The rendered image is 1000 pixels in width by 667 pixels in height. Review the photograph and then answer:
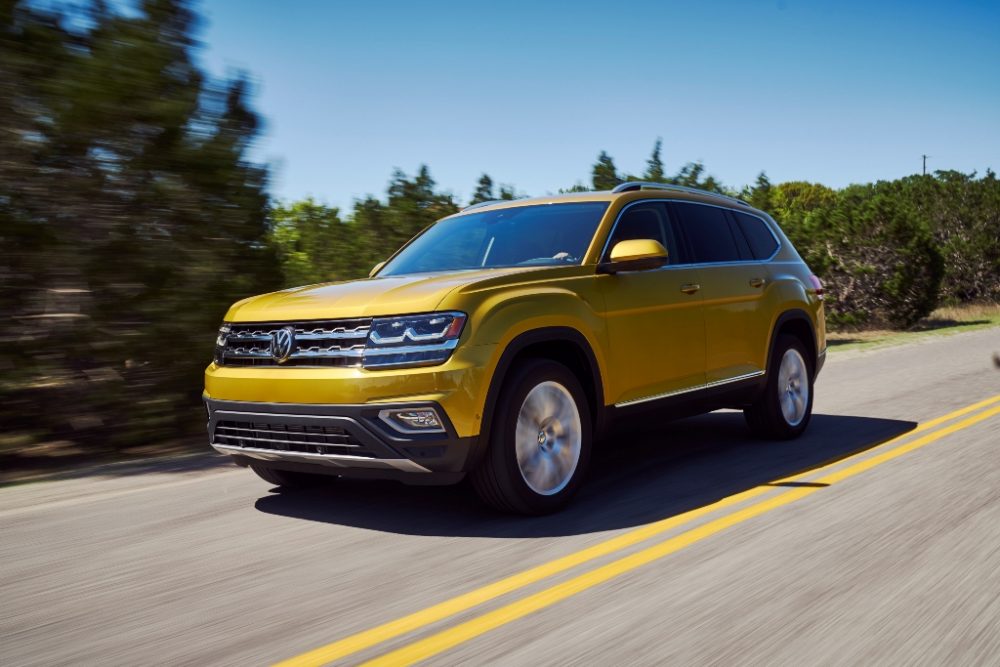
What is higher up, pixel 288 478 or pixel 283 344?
pixel 283 344

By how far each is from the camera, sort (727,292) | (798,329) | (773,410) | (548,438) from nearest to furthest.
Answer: (548,438) → (727,292) → (773,410) → (798,329)

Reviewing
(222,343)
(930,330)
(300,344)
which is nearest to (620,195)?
(300,344)

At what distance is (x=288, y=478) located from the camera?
247 inches

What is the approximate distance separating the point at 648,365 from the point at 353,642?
3116 mm

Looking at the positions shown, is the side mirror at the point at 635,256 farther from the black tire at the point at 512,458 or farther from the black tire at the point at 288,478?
the black tire at the point at 288,478

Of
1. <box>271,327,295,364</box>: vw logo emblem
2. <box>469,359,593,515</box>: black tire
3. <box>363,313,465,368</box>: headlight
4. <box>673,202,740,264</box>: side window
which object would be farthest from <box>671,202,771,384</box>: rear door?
<box>271,327,295,364</box>: vw logo emblem

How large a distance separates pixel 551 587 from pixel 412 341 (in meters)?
1.46

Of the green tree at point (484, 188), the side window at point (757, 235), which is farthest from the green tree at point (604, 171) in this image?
the side window at point (757, 235)

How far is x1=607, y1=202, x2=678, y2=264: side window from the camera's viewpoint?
20.8ft

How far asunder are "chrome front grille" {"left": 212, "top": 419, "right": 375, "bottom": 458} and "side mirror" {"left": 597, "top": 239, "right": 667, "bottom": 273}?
77.6 inches

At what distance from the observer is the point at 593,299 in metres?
5.76

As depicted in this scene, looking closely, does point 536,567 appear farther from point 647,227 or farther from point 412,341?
point 647,227

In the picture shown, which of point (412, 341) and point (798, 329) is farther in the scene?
point (798, 329)

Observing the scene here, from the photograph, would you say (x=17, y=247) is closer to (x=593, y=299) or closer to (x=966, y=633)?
(x=593, y=299)
